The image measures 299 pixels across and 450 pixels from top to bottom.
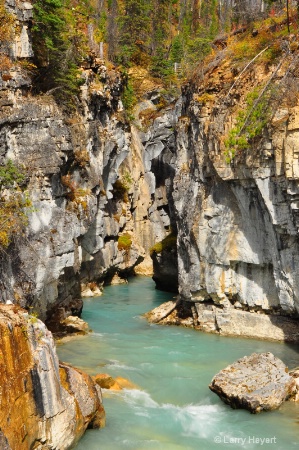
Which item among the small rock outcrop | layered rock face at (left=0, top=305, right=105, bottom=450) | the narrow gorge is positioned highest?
the narrow gorge

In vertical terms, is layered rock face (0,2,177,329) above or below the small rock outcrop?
above

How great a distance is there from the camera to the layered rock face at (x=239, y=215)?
16531 mm

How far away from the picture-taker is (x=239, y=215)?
18.9 m

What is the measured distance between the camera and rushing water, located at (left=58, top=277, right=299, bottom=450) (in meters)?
11.0

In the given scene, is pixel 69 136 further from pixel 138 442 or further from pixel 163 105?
pixel 163 105

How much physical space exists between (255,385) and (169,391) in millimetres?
2513

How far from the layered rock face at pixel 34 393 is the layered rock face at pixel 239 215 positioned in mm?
9436

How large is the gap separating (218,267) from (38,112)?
915 centimetres

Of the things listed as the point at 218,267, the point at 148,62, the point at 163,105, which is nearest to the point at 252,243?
the point at 218,267

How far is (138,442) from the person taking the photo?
10.8 meters

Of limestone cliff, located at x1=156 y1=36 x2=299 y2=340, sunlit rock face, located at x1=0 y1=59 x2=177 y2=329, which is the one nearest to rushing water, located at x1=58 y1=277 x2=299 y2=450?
limestone cliff, located at x1=156 y1=36 x2=299 y2=340
